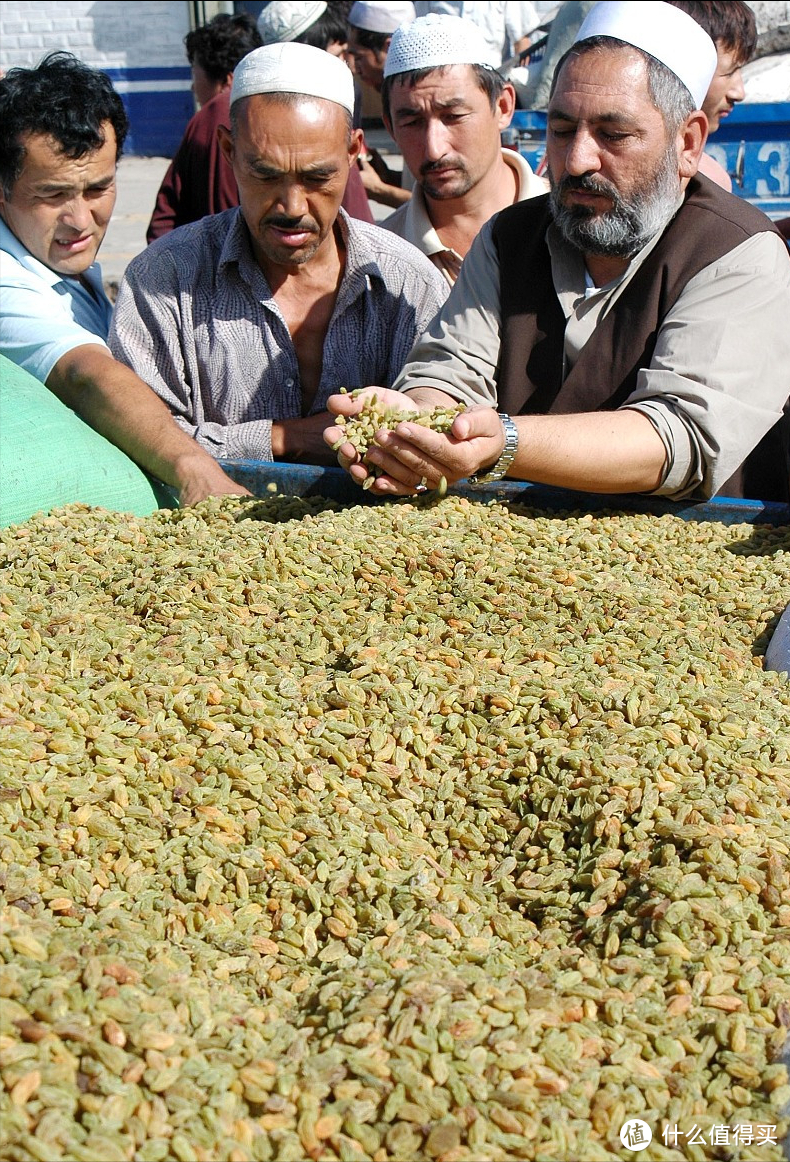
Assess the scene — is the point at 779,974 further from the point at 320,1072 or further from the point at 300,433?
the point at 300,433

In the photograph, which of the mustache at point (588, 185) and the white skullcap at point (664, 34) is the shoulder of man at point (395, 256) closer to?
the mustache at point (588, 185)

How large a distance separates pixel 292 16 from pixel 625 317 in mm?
3506

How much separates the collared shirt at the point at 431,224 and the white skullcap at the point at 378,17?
2.01 meters

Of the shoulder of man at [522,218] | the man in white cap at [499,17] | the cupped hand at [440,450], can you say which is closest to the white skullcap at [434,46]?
the shoulder of man at [522,218]

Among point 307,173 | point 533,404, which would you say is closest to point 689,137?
point 533,404

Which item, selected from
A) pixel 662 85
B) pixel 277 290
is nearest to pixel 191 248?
pixel 277 290

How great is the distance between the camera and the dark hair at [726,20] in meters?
4.11

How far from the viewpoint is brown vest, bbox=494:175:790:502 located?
282 cm

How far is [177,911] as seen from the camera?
167 cm

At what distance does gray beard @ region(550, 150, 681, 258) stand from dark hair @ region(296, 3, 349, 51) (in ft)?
10.1

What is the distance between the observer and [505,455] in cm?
266

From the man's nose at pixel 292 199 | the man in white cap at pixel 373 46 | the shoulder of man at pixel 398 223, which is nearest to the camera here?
the man's nose at pixel 292 199

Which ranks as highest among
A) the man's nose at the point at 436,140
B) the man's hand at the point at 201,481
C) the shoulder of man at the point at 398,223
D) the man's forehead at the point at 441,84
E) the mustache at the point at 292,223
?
the man's forehead at the point at 441,84

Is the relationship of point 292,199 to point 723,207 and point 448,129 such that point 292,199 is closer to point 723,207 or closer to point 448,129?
point 448,129
